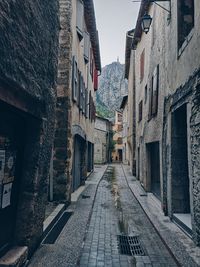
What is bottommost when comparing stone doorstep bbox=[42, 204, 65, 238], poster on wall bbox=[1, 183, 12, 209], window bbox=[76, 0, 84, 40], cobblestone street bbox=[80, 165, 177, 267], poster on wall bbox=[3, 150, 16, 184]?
cobblestone street bbox=[80, 165, 177, 267]

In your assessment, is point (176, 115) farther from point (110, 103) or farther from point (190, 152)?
point (110, 103)

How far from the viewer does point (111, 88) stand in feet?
230

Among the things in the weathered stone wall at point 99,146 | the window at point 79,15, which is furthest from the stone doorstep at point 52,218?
the weathered stone wall at point 99,146

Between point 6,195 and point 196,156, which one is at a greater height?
point 196,156

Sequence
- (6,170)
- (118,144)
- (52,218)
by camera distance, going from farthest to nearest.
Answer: (118,144), (52,218), (6,170)

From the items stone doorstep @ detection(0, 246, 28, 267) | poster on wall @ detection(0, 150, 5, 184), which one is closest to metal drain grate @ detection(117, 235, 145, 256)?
stone doorstep @ detection(0, 246, 28, 267)

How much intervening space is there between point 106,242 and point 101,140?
26.7 m

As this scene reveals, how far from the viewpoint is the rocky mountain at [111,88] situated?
222 ft

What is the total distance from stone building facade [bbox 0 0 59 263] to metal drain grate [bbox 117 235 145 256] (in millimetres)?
1521

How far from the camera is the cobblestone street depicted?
167 inches

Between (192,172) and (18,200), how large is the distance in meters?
3.06

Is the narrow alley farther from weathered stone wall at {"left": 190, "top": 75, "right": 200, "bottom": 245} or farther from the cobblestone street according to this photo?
weathered stone wall at {"left": 190, "top": 75, "right": 200, "bottom": 245}

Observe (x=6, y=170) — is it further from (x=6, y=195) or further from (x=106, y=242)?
(x=106, y=242)

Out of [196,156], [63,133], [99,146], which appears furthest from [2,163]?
[99,146]
